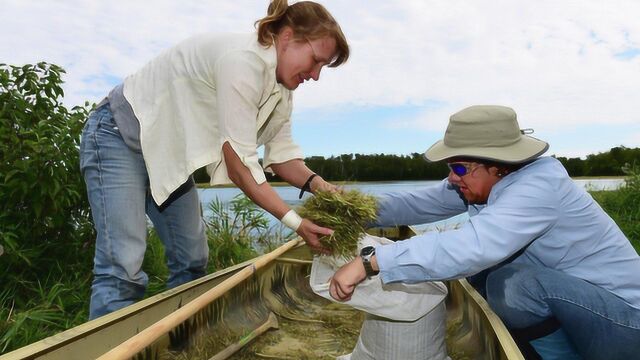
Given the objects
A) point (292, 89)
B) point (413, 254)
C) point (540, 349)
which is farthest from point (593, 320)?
point (292, 89)

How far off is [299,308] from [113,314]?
1778mm

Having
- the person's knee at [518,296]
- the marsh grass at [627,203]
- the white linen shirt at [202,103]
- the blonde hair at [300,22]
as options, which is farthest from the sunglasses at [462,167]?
the marsh grass at [627,203]

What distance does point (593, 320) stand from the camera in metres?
2.37

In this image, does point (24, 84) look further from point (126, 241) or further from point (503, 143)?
point (503, 143)

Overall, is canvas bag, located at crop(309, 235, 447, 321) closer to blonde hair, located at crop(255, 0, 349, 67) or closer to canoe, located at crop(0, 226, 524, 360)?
canoe, located at crop(0, 226, 524, 360)

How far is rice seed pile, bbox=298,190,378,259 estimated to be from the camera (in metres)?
2.81

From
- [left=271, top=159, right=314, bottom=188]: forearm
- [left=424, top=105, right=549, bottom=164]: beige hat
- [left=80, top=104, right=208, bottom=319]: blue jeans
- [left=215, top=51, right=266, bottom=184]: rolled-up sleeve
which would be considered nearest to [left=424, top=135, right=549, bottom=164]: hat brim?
[left=424, top=105, right=549, bottom=164]: beige hat

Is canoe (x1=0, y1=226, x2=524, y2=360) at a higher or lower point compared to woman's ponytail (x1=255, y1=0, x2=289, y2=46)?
lower

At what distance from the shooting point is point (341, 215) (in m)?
2.90

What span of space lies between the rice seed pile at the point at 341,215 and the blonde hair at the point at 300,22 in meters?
0.79

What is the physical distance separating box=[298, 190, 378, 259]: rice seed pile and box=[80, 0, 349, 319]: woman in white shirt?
7cm

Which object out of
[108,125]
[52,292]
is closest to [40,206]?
[52,292]

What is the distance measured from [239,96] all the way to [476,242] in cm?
124

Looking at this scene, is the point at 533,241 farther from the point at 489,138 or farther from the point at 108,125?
the point at 108,125
